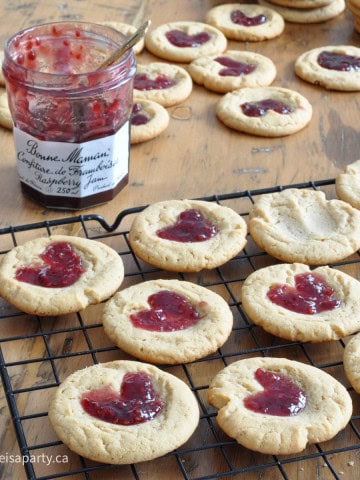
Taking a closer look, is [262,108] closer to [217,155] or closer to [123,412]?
[217,155]

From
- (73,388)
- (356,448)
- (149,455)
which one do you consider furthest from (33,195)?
(356,448)

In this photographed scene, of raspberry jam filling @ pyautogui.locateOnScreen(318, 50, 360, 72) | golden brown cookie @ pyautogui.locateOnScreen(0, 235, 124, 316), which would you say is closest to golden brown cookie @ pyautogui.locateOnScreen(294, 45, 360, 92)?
raspberry jam filling @ pyautogui.locateOnScreen(318, 50, 360, 72)

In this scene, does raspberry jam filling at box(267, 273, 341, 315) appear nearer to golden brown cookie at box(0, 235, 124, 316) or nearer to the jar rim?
golden brown cookie at box(0, 235, 124, 316)

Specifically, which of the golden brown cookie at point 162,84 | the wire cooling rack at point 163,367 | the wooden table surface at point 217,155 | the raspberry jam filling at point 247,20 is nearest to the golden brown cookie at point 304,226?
the wire cooling rack at point 163,367

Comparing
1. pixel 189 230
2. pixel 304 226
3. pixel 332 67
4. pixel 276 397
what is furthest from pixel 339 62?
pixel 276 397

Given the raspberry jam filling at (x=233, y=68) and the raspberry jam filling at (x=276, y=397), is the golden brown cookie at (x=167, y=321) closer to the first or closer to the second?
the raspberry jam filling at (x=276, y=397)

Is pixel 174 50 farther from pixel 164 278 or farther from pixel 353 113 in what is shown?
pixel 164 278
